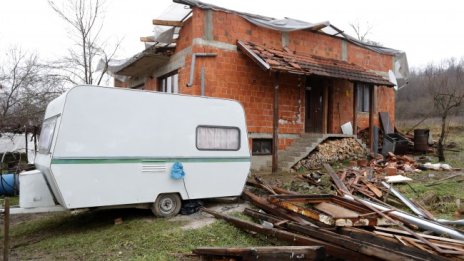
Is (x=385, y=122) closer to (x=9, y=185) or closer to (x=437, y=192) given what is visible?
(x=437, y=192)

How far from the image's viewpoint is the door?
48.3ft

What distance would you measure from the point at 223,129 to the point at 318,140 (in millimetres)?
6154

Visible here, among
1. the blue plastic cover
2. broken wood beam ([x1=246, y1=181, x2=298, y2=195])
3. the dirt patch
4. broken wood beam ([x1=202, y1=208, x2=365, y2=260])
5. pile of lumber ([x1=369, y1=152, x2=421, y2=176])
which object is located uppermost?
the blue plastic cover

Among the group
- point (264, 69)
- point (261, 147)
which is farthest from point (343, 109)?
point (264, 69)

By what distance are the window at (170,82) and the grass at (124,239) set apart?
22.4 ft

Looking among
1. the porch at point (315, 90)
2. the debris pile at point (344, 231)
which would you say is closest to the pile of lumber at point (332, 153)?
the porch at point (315, 90)

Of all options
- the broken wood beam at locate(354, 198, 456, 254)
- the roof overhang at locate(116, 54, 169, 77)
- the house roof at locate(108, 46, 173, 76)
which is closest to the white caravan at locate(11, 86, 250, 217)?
the broken wood beam at locate(354, 198, 456, 254)

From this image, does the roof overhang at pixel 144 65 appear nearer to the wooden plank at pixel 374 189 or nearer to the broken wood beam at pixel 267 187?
the broken wood beam at pixel 267 187

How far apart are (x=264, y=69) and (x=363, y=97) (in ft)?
24.1

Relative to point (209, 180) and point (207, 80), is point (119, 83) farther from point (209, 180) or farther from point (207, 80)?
point (209, 180)

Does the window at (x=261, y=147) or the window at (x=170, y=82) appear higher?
the window at (x=170, y=82)

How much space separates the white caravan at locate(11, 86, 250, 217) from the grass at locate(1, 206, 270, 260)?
0.56 meters

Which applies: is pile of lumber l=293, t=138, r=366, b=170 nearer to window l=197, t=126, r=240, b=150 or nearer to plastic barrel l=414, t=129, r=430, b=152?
plastic barrel l=414, t=129, r=430, b=152

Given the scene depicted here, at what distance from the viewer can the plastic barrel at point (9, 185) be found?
10938mm
